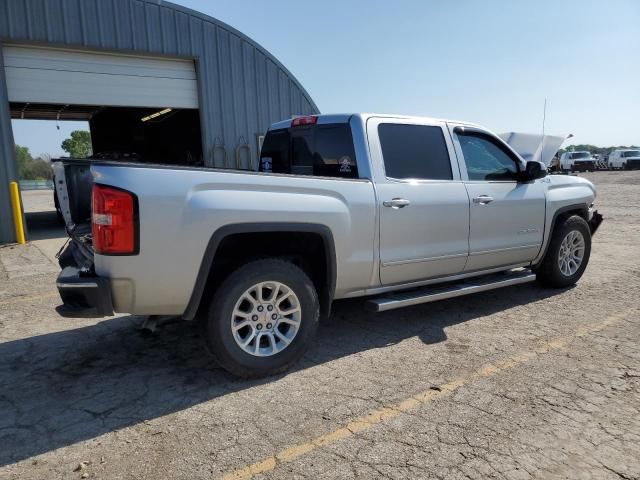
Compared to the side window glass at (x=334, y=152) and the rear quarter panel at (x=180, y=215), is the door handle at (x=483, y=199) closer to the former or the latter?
the side window glass at (x=334, y=152)

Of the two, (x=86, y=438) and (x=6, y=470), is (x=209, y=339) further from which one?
(x=6, y=470)

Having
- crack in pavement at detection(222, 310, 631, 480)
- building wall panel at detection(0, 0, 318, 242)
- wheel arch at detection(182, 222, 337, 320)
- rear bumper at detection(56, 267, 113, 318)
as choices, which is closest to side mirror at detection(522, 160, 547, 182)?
crack in pavement at detection(222, 310, 631, 480)

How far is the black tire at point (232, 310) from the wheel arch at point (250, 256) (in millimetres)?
146

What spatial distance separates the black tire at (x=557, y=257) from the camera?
17.9 ft

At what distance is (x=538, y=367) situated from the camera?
140 inches

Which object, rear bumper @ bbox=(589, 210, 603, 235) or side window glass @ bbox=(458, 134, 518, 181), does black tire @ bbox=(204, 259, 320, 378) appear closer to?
side window glass @ bbox=(458, 134, 518, 181)

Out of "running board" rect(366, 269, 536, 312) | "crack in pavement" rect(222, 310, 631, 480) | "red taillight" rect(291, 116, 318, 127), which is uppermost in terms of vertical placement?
"red taillight" rect(291, 116, 318, 127)

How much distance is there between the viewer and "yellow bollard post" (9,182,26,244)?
386 inches

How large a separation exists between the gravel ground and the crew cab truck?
1.37 ft

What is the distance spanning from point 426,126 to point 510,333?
81.5 inches

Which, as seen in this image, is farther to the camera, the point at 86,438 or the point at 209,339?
the point at 209,339

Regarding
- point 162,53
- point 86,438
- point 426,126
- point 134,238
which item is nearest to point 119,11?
point 162,53

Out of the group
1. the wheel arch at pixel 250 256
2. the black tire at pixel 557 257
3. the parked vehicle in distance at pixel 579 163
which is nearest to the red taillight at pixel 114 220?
the wheel arch at pixel 250 256

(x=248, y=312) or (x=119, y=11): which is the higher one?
(x=119, y=11)
